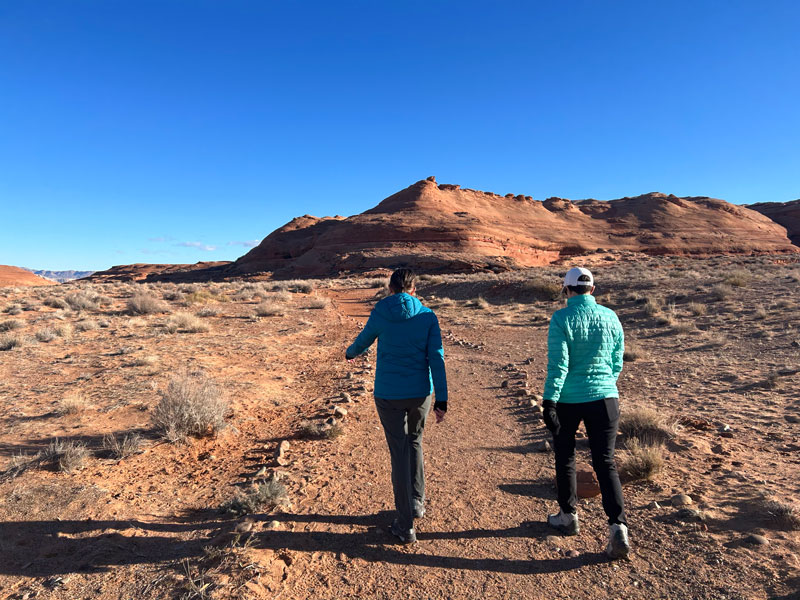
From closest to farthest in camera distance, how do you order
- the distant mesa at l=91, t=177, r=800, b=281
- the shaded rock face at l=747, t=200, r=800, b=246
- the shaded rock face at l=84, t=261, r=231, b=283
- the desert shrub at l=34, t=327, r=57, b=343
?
the desert shrub at l=34, t=327, r=57, b=343 < the distant mesa at l=91, t=177, r=800, b=281 < the shaded rock face at l=84, t=261, r=231, b=283 < the shaded rock face at l=747, t=200, r=800, b=246

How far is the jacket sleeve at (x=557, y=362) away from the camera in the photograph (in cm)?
300

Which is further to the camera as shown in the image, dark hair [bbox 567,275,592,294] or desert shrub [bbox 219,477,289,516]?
desert shrub [bbox 219,477,289,516]

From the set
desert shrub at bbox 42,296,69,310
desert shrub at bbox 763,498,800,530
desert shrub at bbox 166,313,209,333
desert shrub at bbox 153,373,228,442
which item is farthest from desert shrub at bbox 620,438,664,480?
desert shrub at bbox 42,296,69,310

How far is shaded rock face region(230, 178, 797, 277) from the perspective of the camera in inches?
2339

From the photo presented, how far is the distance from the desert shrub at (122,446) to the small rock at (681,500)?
544cm

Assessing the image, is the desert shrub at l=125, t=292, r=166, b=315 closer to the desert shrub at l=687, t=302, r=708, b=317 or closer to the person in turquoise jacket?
the person in turquoise jacket

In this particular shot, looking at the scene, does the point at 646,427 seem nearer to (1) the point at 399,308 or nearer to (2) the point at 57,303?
(1) the point at 399,308

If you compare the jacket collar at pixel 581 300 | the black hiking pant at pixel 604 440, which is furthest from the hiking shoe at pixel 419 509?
the jacket collar at pixel 581 300

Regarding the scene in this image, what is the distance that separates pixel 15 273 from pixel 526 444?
88233 mm

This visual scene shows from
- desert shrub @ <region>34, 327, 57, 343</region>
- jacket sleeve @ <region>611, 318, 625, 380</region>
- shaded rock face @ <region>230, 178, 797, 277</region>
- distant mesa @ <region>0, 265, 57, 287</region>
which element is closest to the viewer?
jacket sleeve @ <region>611, 318, 625, 380</region>

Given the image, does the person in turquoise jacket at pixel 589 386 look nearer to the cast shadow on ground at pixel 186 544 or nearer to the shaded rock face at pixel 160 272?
the cast shadow on ground at pixel 186 544

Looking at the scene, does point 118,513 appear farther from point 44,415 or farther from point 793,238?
point 793,238

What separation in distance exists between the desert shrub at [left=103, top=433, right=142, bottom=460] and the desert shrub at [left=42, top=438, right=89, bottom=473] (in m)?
0.26

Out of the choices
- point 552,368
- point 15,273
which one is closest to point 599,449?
point 552,368
